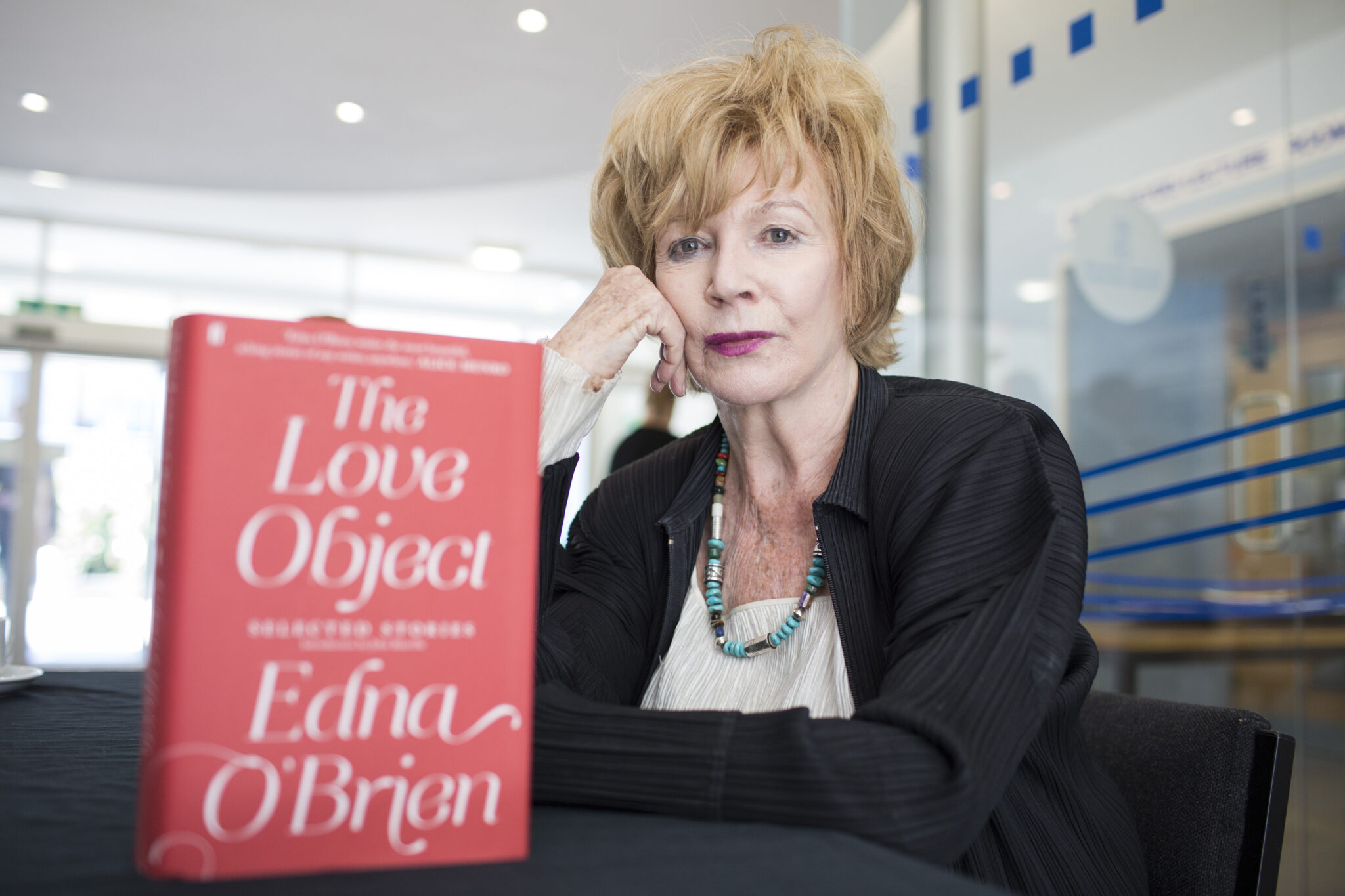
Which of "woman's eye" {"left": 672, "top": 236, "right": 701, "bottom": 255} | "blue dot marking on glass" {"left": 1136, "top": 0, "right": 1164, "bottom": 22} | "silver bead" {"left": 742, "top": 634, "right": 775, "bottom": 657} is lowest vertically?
"silver bead" {"left": 742, "top": 634, "right": 775, "bottom": 657}

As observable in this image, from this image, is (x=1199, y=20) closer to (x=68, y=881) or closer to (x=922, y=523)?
(x=922, y=523)

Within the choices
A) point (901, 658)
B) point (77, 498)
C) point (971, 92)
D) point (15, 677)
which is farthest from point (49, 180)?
point (901, 658)

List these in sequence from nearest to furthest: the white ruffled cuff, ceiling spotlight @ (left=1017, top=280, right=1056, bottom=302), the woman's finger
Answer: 1. the white ruffled cuff
2. the woman's finger
3. ceiling spotlight @ (left=1017, top=280, right=1056, bottom=302)

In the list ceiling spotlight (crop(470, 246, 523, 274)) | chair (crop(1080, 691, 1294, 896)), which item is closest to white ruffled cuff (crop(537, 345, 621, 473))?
chair (crop(1080, 691, 1294, 896))

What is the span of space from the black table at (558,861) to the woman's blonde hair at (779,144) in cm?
74

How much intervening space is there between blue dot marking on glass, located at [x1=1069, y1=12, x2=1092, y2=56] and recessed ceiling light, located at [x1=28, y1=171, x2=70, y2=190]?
5.84 metres

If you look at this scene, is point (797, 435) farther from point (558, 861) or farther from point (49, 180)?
point (49, 180)

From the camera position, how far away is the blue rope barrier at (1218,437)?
2188mm

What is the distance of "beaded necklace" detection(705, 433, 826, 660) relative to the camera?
105cm

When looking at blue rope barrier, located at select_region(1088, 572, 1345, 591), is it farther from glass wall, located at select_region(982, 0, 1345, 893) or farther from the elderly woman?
the elderly woman

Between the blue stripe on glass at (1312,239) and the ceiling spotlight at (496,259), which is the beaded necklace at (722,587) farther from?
the ceiling spotlight at (496,259)

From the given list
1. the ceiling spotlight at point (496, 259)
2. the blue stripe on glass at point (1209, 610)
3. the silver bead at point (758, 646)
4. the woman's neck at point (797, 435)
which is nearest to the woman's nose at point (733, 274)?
the woman's neck at point (797, 435)

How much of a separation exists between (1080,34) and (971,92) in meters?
0.50

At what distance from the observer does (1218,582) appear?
8.23ft
